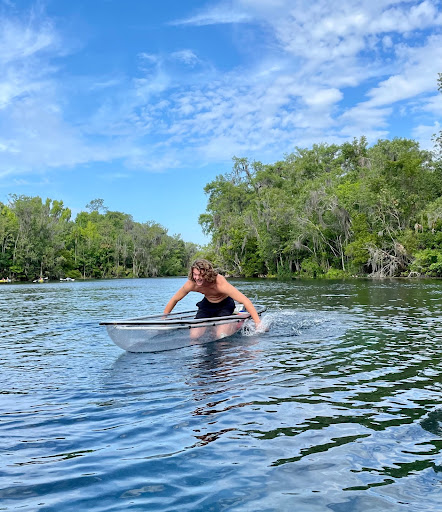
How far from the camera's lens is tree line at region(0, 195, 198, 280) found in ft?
269

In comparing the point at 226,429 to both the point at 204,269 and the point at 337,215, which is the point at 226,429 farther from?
the point at 337,215

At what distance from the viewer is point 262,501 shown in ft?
11.0

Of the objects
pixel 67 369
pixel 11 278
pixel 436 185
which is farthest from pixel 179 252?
pixel 67 369

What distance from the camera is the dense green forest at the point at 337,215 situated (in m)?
47.0

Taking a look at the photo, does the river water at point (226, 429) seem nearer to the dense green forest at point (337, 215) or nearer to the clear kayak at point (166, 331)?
the clear kayak at point (166, 331)

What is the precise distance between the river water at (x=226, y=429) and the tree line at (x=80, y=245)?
7870 centimetres

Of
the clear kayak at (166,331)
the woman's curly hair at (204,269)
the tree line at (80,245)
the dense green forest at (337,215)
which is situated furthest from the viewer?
the tree line at (80,245)

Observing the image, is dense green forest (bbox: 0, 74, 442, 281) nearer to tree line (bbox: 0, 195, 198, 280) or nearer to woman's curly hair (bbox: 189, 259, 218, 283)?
tree line (bbox: 0, 195, 198, 280)

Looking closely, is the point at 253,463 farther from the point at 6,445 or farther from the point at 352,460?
the point at 6,445

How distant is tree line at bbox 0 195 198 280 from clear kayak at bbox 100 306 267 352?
77.9 meters

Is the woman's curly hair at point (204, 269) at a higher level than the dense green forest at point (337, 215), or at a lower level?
lower

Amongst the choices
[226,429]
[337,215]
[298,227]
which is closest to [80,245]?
[298,227]

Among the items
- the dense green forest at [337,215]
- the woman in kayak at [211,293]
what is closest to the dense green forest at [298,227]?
the dense green forest at [337,215]

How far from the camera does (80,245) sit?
10794cm
